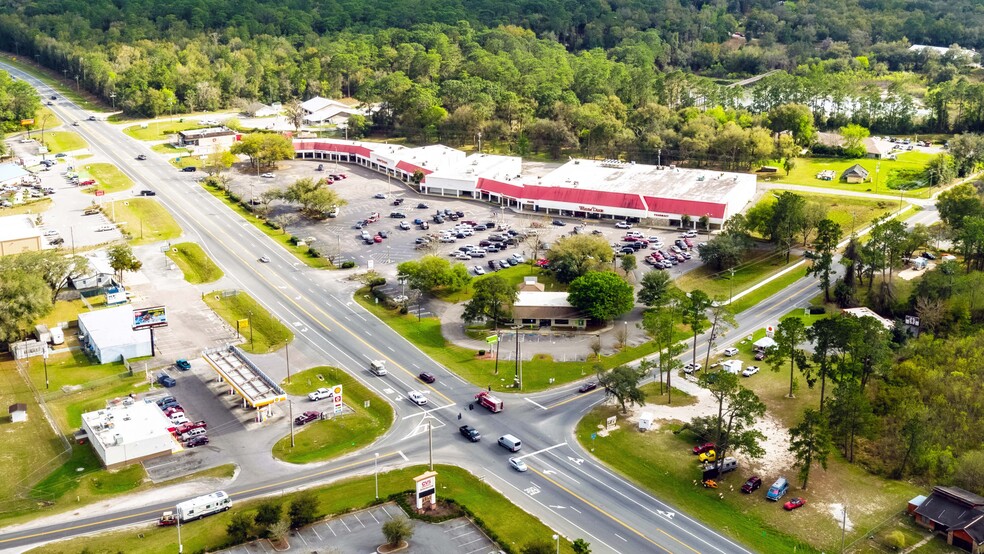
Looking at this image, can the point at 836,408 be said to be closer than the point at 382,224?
Yes

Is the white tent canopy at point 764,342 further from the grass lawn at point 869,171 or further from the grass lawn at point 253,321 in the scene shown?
the grass lawn at point 869,171

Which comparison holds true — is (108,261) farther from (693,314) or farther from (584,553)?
(584,553)

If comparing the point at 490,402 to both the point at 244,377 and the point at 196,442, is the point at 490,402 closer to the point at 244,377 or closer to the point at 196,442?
the point at 244,377

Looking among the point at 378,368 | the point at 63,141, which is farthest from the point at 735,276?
the point at 63,141

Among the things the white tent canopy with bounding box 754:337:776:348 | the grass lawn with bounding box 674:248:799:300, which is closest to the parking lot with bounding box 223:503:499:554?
the white tent canopy with bounding box 754:337:776:348

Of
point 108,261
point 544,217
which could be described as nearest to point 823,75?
point 544,217

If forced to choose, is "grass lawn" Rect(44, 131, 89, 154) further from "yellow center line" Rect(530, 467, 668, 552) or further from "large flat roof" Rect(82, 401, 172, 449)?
"yellow center line" Rect(530, 467, 668, 552)
